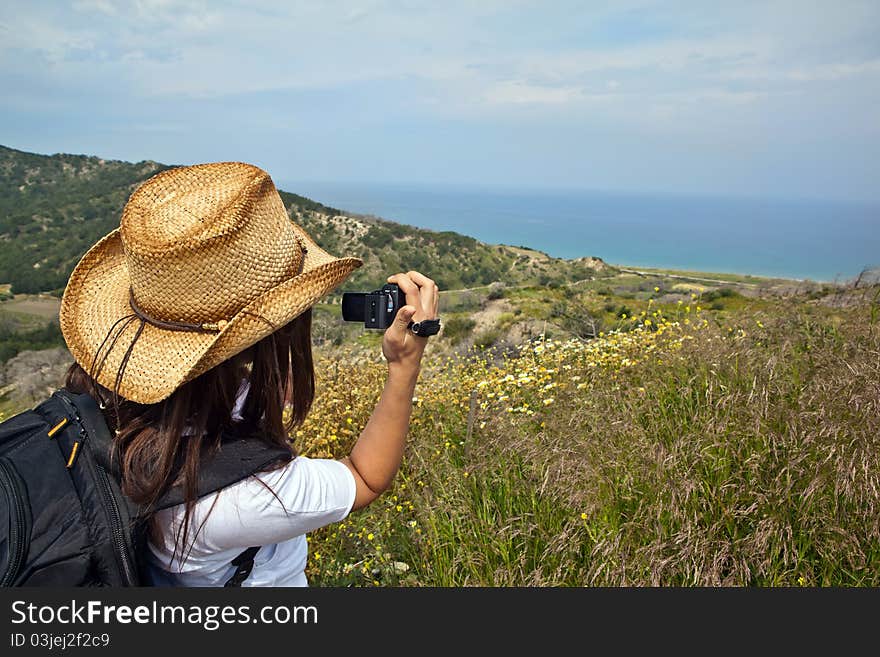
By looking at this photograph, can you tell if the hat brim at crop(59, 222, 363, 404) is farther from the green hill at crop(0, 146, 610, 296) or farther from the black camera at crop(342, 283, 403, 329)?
the green hill at crop(0, 146, 610, 296)

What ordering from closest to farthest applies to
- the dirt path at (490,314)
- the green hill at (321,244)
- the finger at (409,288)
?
the finger at (409,288), the dirt path at (490,314), the green hill at (321,244)

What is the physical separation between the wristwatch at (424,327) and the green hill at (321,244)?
82.6 ft

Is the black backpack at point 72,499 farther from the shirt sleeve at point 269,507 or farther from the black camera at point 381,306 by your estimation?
the black camera at point 381,306

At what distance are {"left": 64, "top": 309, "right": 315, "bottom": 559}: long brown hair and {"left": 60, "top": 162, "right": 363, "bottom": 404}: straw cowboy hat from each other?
60 mm

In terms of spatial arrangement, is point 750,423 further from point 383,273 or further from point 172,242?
point 383,273

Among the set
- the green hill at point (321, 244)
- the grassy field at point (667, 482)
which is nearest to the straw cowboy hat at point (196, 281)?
the grassy field at point (667, 482)

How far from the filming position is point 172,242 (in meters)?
1.38

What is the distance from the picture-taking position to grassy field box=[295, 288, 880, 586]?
2.33 m

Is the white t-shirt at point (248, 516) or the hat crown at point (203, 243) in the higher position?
the hat crown at point (203, 243)

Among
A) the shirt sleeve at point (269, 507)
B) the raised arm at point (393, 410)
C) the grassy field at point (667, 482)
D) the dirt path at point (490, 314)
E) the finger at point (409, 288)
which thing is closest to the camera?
the shirt sleeve at point (269, 507)

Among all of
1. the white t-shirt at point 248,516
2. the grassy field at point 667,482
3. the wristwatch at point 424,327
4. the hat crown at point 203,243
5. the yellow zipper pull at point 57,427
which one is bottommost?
the grassy field at point 667,482

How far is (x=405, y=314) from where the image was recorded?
1.56 meters

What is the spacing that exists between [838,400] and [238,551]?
2371 millimetres

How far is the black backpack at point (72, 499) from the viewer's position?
117 centimetres
